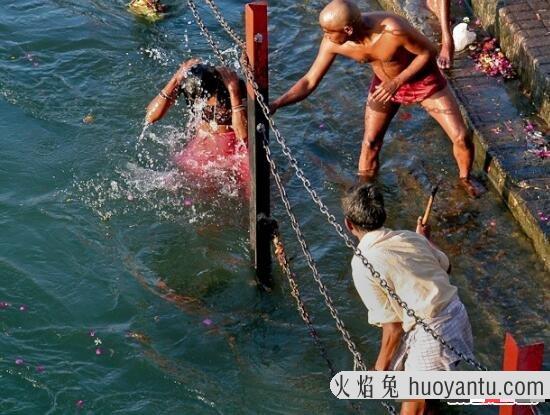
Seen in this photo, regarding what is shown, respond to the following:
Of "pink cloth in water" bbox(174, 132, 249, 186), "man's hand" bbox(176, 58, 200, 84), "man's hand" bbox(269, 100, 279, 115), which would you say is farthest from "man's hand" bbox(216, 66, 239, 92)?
"man's hand" bbox(269, 100, 279, 115)

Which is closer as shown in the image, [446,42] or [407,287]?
[407,287]

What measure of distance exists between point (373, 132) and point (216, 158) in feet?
4.44

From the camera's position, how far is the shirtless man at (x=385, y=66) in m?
6.29

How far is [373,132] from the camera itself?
7.50 meters

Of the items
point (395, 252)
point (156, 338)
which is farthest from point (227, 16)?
point (395, 252)

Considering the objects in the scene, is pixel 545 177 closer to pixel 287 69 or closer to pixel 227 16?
pixel 287 69

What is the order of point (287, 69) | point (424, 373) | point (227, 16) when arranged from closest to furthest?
1. point (424, 373)
2. point (287, 69)
3. point (227, 16)

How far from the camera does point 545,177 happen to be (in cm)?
752

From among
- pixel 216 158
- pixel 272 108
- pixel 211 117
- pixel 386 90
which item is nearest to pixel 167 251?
pixel 216 158

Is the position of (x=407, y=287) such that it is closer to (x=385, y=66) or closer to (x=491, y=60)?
(x=385, y=66)

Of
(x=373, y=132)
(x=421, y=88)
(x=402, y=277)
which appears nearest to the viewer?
(x=402, y=277)

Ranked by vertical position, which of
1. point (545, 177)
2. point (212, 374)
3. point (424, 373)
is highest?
point (424, 373)

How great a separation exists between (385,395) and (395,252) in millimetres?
774

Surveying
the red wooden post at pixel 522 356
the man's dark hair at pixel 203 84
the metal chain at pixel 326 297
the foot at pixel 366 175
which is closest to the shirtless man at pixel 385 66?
the foot at pixel 366 175
